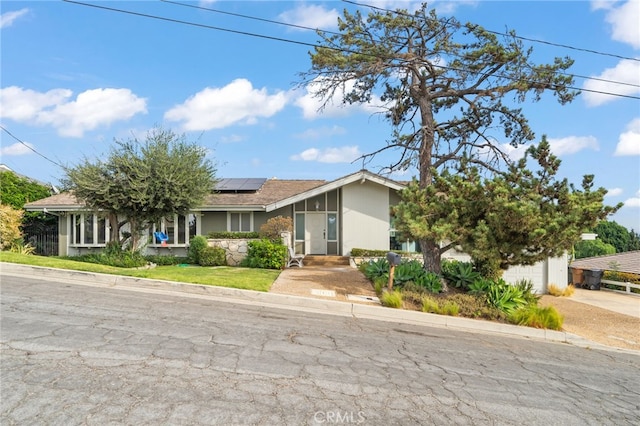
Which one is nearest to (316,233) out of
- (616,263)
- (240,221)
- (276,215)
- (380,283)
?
(276,215)

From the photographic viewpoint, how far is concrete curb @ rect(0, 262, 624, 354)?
9039 millimetres

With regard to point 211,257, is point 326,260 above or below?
below

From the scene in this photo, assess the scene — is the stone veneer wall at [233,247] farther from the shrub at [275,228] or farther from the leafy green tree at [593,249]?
the leafy green tree at [593,249]

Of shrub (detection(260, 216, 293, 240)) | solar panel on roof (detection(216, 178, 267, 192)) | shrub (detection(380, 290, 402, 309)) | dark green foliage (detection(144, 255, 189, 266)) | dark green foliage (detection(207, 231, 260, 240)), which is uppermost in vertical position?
solar panel on roof (detection(216, 178, 267, 192))

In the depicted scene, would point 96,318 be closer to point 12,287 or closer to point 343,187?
point 12,287

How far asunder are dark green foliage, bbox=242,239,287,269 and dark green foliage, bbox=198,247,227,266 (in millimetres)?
1419

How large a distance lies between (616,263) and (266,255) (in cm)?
2083

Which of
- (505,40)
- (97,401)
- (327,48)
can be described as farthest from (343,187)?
(97,401)

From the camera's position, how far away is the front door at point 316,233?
65.6 feet

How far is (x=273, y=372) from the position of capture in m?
4.86

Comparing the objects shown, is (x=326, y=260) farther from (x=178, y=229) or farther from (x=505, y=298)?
(x=505, y=298)

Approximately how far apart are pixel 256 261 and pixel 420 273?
6782mm

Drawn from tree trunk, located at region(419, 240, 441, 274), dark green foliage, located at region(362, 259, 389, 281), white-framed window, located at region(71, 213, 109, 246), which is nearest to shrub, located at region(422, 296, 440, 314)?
tree trunk, located at region(419, 240, 441, 274)

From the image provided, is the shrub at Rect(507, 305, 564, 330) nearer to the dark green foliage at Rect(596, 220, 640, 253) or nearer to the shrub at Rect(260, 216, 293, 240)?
the shrub at Rect(260, 216, 293, 240)
